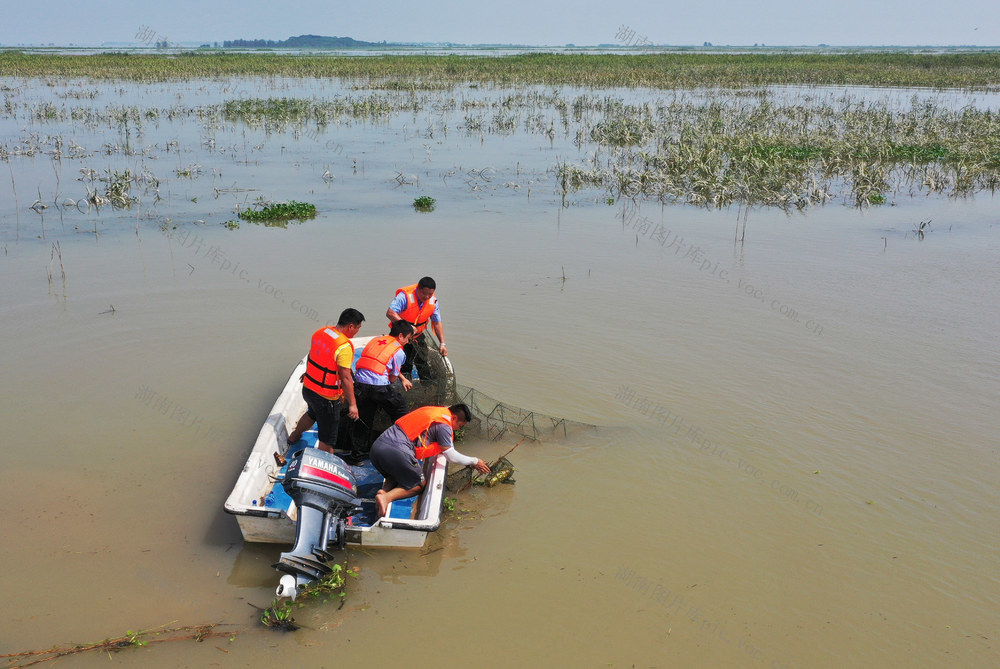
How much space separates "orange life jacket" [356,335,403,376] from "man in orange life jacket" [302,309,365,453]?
26 cm

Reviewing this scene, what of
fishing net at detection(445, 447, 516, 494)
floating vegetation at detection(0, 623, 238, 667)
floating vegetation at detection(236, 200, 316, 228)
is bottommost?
floating vegetation at detection(0, 623, 238, 667)

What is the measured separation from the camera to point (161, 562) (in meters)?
5.40

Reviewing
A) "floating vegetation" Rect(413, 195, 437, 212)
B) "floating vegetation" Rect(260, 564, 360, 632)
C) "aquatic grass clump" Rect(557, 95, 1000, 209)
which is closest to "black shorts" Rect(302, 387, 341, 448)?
Answer: "floating vegetation" Rect(260, 564, 360, 632)

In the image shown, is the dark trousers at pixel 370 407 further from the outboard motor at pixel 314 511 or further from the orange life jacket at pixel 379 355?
the outboard motor at pixel 314 511


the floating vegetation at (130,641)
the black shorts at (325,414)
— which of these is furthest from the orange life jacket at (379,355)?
the floating vegetation at (130,641)

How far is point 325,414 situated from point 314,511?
3.90ft

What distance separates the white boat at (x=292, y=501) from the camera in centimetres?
527

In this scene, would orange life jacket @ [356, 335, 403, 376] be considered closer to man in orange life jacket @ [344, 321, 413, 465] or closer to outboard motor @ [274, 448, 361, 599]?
man in orange life jacket @ [344, 321, 413, 465]

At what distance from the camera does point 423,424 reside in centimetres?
581

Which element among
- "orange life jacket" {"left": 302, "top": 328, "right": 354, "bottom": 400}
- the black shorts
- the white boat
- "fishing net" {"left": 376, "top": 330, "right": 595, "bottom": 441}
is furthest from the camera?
"fishing net" {"left": 376, "top": 330, "right": 595, "bottom": 441}

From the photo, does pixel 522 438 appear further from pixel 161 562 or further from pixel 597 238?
pixel 597 238

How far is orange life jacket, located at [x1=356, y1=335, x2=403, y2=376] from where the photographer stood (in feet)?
20.9

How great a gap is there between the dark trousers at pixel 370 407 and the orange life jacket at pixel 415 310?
0.66 metres

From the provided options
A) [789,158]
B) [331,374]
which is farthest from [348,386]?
[789,158]
